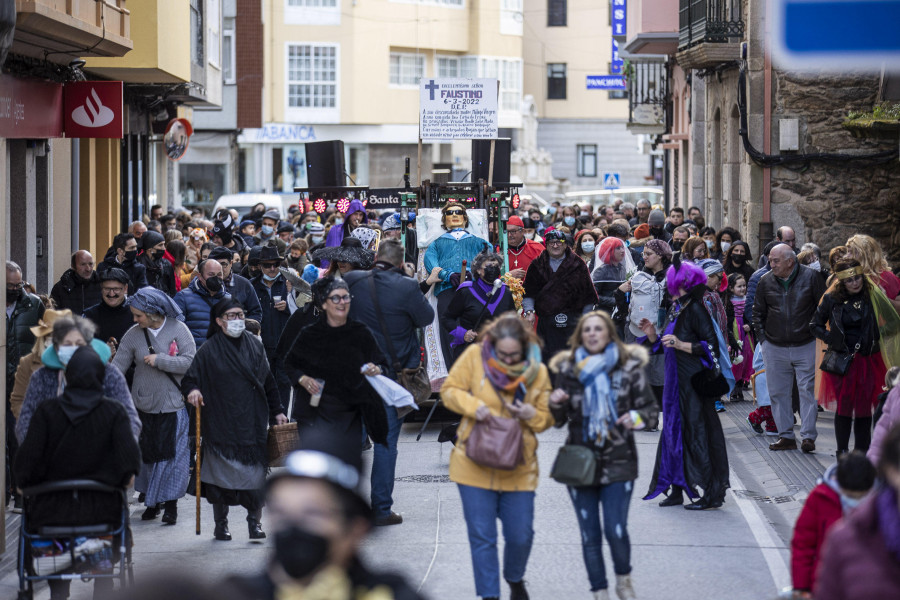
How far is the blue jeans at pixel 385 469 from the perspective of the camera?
9.31 meters

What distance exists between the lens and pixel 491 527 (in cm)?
720

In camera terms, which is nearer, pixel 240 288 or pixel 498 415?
pixel 498 415

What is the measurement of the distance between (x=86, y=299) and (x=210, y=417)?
3.85 m

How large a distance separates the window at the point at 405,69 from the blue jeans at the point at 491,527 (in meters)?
45.9

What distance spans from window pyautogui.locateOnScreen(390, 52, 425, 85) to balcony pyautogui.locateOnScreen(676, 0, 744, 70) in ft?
99.7

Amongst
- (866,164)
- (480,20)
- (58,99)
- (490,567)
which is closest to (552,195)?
(480,20)

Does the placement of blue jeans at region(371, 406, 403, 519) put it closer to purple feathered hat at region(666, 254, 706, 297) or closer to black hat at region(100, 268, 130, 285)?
purple feathered hat at region(666, 254, 706, 297)

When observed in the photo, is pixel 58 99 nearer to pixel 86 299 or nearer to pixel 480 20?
pixel 86 299

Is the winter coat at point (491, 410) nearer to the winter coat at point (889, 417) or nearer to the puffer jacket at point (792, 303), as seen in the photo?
the winter coat at point (889, 417)

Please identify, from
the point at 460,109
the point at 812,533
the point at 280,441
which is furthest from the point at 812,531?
the point at 460,109

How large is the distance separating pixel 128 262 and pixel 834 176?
1069 cm

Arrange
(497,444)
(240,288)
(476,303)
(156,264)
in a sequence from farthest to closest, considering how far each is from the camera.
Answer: (156,264)
(240,288)
(476,303)
(497,444)

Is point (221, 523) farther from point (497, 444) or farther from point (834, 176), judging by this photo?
point (834, 176)

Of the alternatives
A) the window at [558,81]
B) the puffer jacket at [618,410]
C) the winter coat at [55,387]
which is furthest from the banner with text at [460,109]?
the window at [558,81]
